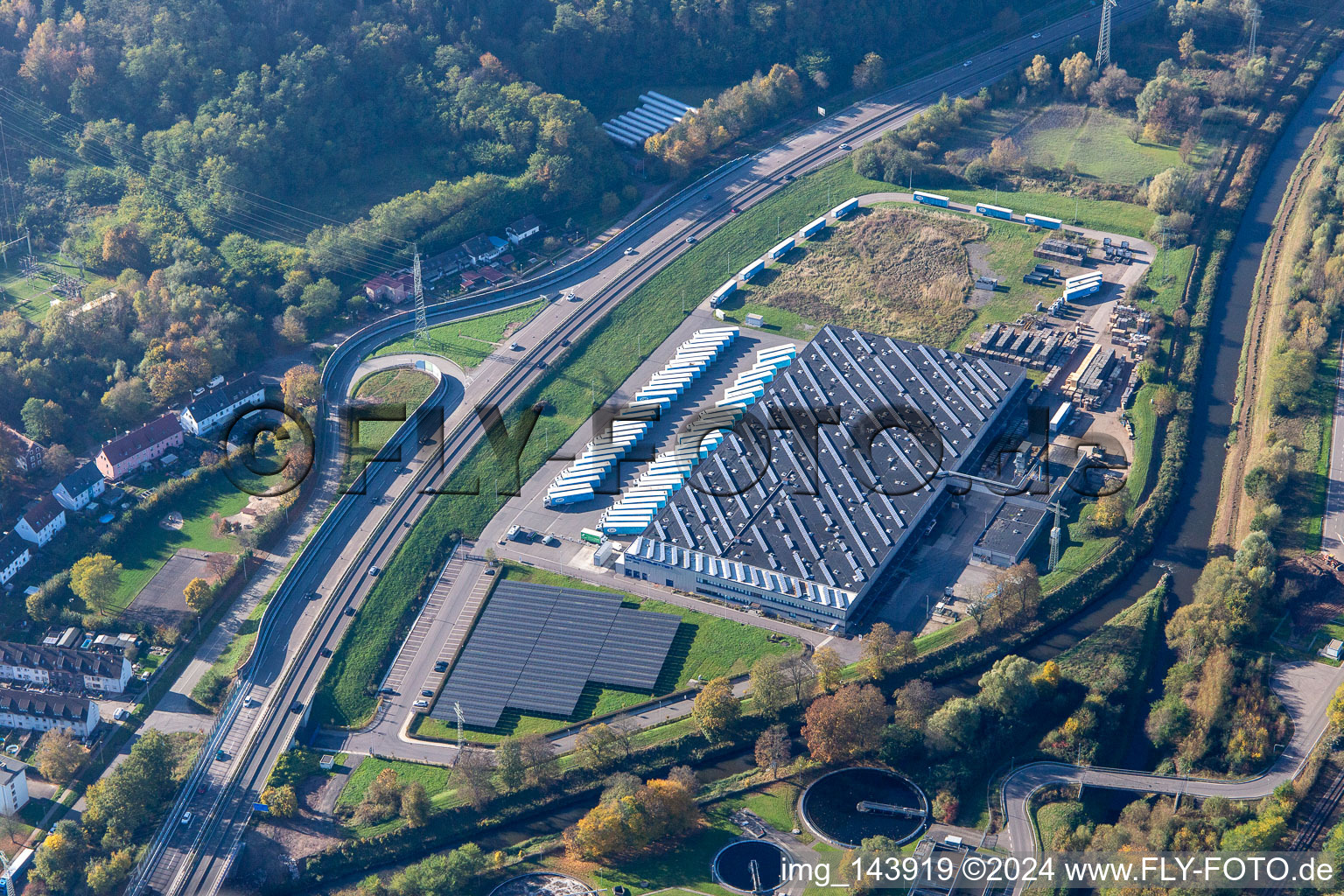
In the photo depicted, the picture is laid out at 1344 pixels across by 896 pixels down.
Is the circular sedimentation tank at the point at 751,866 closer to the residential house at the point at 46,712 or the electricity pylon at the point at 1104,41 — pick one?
the residential house at the point at 46,712

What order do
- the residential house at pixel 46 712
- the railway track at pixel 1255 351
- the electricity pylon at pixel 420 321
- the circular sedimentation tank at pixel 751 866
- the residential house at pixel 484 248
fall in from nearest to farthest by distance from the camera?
the circular sedimentation tank at pixel 751 866 → the residential house at pixel 46 712 → the railway track at pixel 1255 351 → the electricity pylon at pixel 420 321 → the residential house at pixel 484 248

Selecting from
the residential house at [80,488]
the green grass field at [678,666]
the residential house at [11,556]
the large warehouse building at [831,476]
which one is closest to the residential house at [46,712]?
the residential house at [11,556]

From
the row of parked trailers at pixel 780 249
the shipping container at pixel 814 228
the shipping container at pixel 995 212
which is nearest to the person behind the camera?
the row of parked trailers at pixel 780 249

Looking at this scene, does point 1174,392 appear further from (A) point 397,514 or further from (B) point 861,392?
(A) point 397,514

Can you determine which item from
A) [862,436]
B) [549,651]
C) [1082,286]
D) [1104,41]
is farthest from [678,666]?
[1104,41]

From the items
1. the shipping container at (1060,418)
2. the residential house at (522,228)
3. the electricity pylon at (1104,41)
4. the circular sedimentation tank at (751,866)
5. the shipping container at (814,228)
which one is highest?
the electricity pylon at (1104,41)

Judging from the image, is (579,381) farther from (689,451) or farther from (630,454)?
(689,451)
